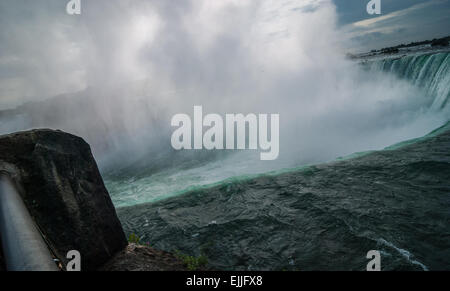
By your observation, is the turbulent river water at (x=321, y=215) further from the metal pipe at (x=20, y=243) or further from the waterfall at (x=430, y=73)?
the waterfall at (x=430, y=73)

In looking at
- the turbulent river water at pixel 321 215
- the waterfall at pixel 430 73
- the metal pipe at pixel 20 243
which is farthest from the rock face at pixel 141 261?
the waterfall at pixel 430 73

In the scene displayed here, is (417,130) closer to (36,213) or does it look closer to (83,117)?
(36,213)

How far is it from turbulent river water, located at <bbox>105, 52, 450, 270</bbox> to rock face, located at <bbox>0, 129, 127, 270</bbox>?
2.20 metres

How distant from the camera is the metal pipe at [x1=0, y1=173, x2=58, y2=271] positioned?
6.68 ft

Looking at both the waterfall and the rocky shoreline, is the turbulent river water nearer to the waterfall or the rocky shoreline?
the rocky shoreline

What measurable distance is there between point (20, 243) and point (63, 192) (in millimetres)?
1334

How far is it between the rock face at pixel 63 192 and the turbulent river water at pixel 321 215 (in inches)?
86.5

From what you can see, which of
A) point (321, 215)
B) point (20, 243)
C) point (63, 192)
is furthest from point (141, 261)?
point (321, 215)

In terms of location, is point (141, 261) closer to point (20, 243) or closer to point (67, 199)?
point (67, 199)

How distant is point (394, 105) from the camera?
18.6 metres

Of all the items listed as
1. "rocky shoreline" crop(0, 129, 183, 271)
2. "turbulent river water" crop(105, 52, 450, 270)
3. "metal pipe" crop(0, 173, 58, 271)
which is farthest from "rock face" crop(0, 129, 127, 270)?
"turbulent river water" crop(105, 52, 450, 270)

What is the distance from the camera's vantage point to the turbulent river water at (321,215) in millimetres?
4658

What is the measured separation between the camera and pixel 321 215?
6.16 meters

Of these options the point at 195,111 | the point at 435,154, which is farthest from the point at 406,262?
the point at 195,111
